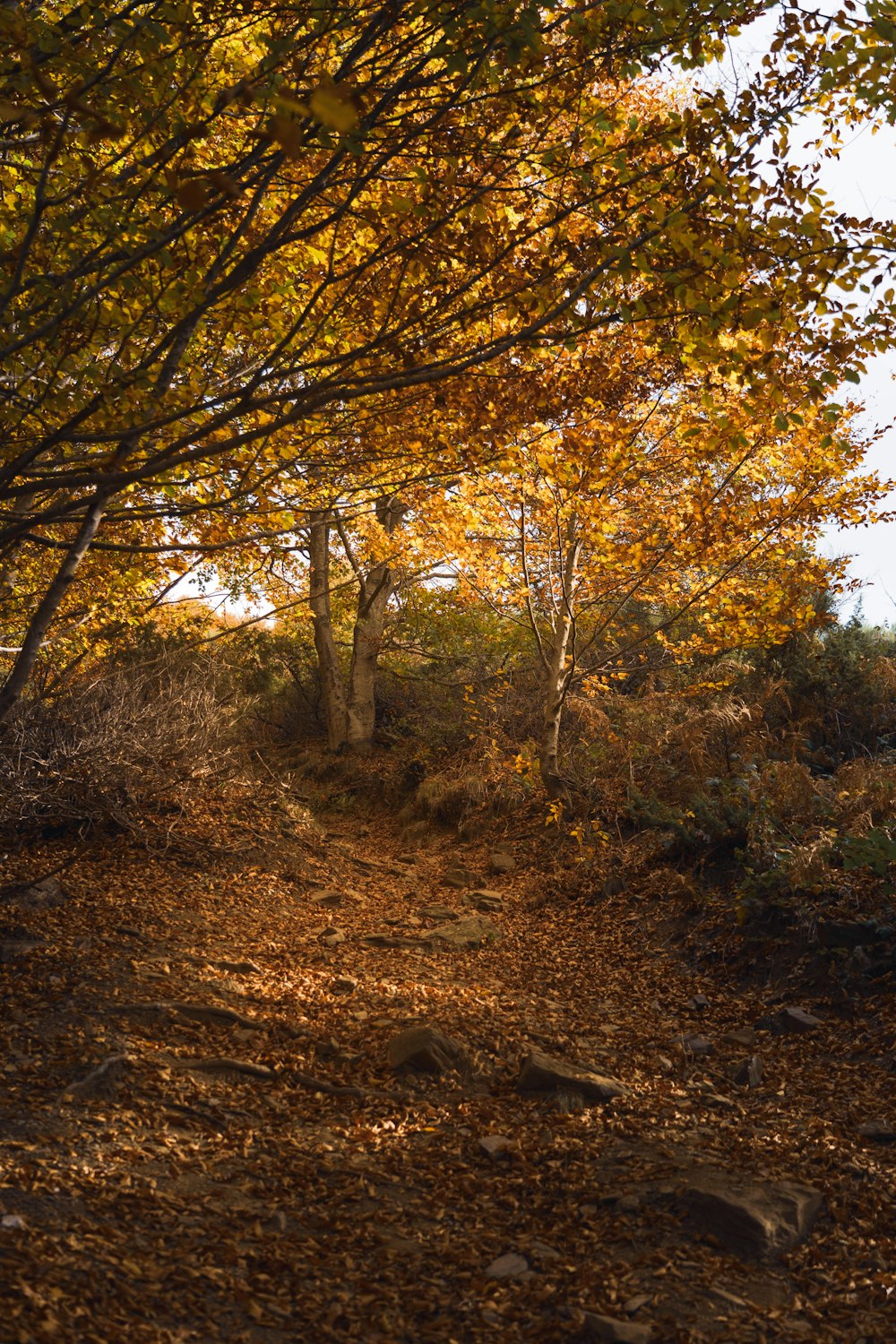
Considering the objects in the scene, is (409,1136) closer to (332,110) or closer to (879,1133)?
(879,1133)

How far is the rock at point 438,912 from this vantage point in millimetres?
9148

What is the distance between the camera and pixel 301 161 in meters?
5.86

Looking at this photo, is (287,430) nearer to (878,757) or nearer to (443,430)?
(443,430)

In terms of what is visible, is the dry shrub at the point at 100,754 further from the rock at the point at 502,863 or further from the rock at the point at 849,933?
the rock at the point at 849,933

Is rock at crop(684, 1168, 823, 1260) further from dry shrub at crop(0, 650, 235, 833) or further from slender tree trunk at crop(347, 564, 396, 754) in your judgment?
slender tree trunk at crop(347, 564, 396, 754)

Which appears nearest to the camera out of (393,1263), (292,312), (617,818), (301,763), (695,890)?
(393,1263)

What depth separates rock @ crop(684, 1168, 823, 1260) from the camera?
3.69m

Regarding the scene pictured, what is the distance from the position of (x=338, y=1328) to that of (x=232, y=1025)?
112 inches

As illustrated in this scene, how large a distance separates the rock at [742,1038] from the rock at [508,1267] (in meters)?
2.88

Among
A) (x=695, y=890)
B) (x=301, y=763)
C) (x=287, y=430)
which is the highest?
(x=287, y=430)

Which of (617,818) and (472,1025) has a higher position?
(617,818)

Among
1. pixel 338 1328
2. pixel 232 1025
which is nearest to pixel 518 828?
pixel 232 1025

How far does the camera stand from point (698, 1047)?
596 centimetres

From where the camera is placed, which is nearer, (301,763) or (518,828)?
(518,828)
